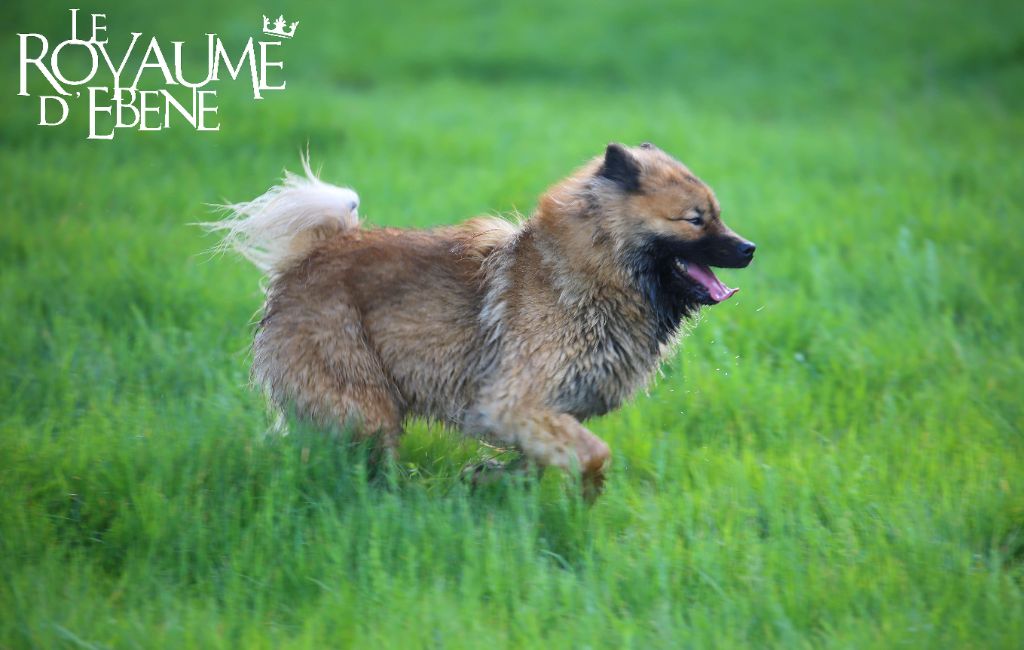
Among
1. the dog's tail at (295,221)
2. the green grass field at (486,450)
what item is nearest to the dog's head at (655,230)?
the green grass field at (486,450)

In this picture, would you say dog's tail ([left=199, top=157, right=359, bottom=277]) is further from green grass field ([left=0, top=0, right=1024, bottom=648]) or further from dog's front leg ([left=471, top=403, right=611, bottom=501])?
dog's front leg ([left=471, top=403, right=611, bottom=501])

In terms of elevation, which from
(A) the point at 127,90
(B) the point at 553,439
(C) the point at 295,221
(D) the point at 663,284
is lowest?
(B) the point at 553,439

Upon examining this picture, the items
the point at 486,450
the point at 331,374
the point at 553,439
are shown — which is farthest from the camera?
the point at 486,450

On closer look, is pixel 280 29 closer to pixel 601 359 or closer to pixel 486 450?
pixel 486 450

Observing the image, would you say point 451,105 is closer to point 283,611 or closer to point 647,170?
point 647,170

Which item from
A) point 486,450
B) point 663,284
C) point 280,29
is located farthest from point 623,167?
point 280,29

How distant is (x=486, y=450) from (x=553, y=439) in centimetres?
74

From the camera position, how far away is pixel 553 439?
4.25 m

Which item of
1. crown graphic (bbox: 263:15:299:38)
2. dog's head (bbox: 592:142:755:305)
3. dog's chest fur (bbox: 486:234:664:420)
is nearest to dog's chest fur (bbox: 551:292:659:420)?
dog's chest fur (bbox: 486:234:664:420)

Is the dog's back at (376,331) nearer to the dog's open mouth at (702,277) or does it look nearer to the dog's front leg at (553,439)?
the dog's front leg at (553,439)

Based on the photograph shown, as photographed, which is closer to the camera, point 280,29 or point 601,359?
point 601,359

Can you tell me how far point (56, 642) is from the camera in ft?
11.0

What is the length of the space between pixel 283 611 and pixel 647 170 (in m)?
2.37

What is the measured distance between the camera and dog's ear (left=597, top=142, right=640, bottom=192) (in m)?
4.45
